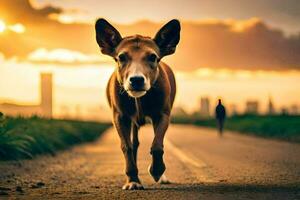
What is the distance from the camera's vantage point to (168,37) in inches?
417

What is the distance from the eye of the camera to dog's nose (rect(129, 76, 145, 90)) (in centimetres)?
940

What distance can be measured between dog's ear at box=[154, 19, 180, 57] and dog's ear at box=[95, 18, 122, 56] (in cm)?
72

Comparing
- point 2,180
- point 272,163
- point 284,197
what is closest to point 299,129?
point 272,163

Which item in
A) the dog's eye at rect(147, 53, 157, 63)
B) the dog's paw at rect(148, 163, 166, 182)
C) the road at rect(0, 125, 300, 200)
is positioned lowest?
the road at rect(0, 125, 300, 200)

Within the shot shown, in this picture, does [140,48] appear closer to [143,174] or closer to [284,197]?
[284,197]

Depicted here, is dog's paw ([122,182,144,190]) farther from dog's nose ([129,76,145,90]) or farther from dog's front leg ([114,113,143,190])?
dog's nose ([129,76,145,90])

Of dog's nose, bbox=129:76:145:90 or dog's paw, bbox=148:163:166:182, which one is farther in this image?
dog's paw, bbox=148:163:166:182

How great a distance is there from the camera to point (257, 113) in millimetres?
56688

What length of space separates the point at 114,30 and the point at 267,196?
358 cm

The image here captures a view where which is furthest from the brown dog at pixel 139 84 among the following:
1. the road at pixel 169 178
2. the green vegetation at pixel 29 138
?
the green vegetation at pixel 29 138

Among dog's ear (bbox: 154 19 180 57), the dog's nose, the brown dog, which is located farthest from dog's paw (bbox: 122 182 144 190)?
dog's ear (bbox: 154 19 180 57)

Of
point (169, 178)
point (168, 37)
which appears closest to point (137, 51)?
point (168, 37)

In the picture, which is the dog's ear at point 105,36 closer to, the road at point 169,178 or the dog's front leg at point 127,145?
the dog's front leg at point 127,145

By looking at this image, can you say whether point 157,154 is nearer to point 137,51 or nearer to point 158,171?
point 158,171
